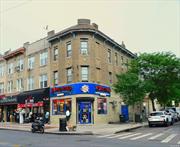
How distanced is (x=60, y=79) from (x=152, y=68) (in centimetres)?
1249

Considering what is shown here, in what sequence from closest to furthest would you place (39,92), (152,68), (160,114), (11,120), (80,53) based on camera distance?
(160,114) < (80,53) < (39,92) < (152,68) < (11,120)

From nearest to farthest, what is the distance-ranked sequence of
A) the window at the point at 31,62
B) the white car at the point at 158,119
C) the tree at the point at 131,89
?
1. the white car at the point at 158,119
2. the tree at the point at 131,89
3. the window at the point at 31,62

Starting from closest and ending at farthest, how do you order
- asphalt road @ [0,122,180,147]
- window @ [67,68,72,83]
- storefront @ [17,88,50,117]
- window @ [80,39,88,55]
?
asphalt road @ [0,122,180,147]
window @ [80,39,88,55]
window @ [67,68,72,83]
storefront @ [17,88,50,117]

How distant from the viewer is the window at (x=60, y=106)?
1395 inches

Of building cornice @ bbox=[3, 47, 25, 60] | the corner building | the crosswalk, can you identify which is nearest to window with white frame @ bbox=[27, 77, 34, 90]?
building cornice @ bbox=[3, 47, 25, 60]

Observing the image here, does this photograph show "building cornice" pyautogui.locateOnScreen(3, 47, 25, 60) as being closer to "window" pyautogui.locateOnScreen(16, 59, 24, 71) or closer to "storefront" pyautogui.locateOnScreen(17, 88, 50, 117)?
"window" pyautogui.locateOnScreen(16, 59, 24, 71)

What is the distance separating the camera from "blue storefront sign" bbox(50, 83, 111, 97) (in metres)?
34.2

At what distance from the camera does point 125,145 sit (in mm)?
15742

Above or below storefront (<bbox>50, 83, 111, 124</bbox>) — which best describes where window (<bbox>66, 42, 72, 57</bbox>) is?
above

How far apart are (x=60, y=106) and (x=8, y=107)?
46.3ft

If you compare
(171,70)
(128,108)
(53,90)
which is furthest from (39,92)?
(171,70)

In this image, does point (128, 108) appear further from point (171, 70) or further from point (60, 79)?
point (60, 79)

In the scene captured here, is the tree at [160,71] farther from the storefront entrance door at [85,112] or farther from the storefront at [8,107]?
the storefront at [8,107]

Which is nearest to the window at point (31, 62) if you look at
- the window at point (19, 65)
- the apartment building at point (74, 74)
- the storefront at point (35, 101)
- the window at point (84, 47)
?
the apartment building at point (74, 74)
